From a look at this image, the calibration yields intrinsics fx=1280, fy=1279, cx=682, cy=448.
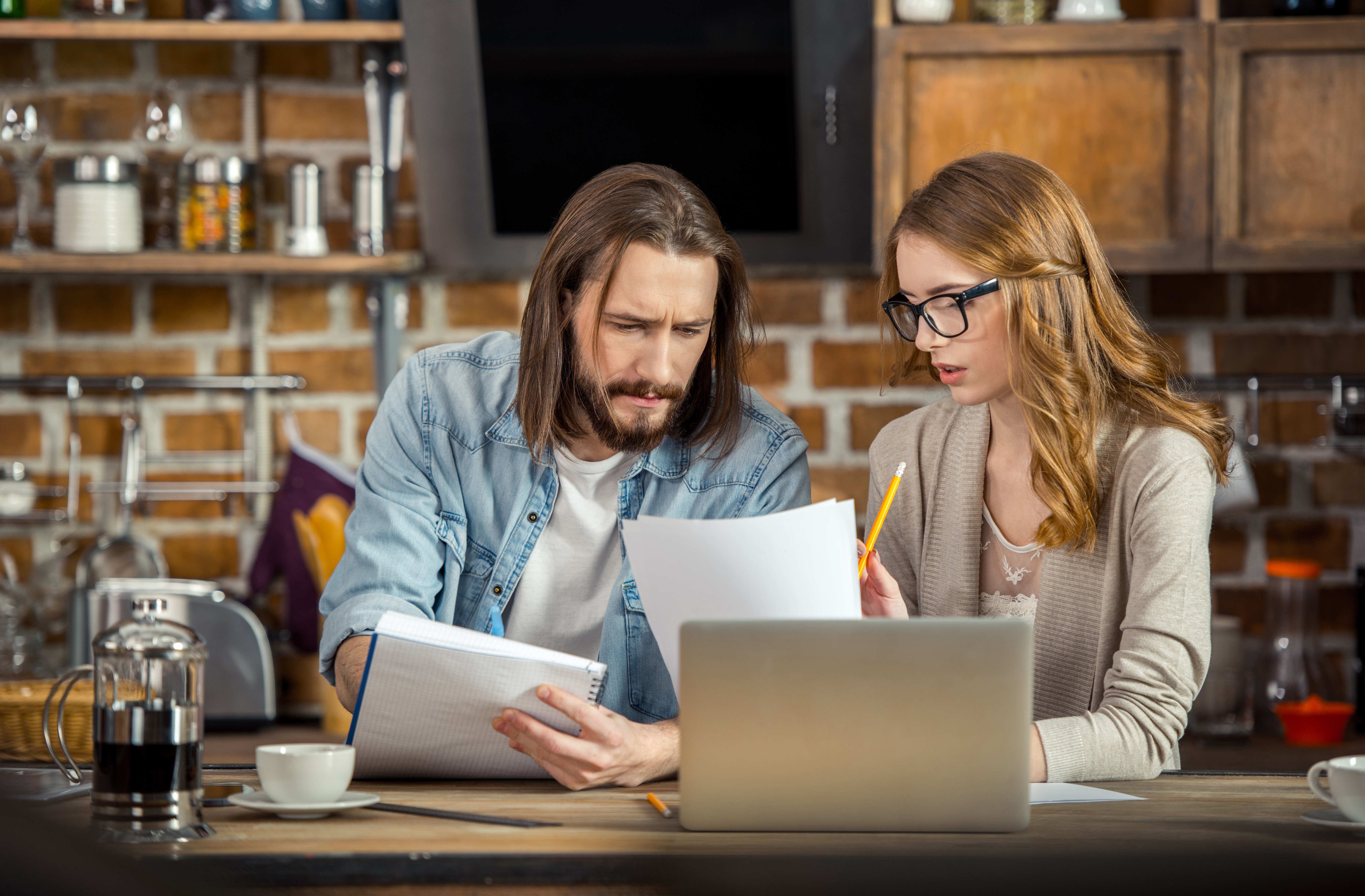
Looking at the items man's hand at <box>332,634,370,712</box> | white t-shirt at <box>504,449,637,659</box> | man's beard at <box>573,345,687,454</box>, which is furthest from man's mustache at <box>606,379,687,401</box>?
man's hand at <box>332,634,370,712</box>

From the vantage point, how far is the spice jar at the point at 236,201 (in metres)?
2.04

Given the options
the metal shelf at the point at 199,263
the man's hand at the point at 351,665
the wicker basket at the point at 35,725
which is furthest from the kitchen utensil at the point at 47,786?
the metal shelf at the point at 199,263

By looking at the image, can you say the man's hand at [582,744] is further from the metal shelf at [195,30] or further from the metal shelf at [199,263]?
the metal shelf at [195,30]

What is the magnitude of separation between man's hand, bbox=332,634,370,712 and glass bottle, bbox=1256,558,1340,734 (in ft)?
4.66

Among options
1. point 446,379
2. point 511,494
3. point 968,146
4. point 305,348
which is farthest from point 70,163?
point 968,146

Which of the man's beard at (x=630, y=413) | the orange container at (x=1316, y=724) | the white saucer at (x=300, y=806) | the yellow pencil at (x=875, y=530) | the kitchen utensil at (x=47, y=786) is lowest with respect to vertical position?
the orange container at (x=1316, y=724)

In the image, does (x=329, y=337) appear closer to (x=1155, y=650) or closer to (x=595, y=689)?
(x=595, y=689)

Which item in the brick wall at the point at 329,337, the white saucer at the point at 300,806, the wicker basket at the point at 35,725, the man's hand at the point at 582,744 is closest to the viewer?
the white saucer at the point at 300,806

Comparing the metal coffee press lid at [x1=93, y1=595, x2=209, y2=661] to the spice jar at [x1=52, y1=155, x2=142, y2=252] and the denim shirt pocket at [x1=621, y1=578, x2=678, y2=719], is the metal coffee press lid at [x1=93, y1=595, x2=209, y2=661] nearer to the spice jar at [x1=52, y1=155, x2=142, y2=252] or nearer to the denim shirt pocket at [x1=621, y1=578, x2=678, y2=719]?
the denim shirt pocket at [x1=621, y1=578, x2=678, y2=719]

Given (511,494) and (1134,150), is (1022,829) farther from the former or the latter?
(1134,150)

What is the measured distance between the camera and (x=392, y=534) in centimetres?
128

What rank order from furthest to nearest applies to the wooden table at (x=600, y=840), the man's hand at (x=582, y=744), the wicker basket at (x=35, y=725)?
the wicker basket at (x=35, y=725) → the man's hand at (x=582, y=744) → the wooden table at (x=600, y=840)

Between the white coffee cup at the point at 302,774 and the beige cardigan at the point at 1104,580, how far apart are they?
0.55 metres

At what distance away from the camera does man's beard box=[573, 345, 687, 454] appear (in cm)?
132
